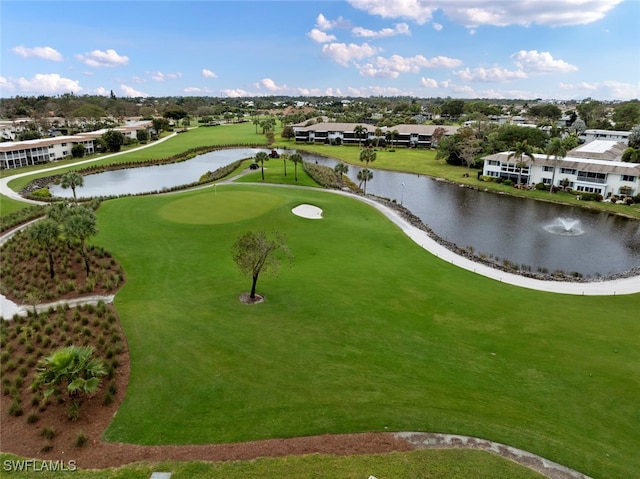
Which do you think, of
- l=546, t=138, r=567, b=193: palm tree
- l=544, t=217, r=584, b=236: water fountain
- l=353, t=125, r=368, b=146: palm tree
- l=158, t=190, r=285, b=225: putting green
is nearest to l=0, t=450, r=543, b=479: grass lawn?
l=158, t=190, r=285, b=225: putting green

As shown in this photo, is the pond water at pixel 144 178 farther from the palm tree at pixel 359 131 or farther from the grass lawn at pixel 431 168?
the palm tree at pixel 359 131

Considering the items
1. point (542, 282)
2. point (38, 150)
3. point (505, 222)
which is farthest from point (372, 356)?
point (38, 150)

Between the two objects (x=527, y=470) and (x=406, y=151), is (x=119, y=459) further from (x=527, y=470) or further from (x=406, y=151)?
(x=406, y=151)

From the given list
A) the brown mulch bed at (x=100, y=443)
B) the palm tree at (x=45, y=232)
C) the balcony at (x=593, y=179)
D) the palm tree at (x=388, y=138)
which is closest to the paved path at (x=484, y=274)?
the brown mulch bed at (x=100, y=443)

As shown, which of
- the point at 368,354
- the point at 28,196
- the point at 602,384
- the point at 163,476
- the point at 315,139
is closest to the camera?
the point at 163,476

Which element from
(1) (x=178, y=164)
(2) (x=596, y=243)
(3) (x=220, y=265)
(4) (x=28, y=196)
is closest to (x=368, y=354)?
(3) (x=220, y=265)

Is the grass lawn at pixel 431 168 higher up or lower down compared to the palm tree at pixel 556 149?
lower down
